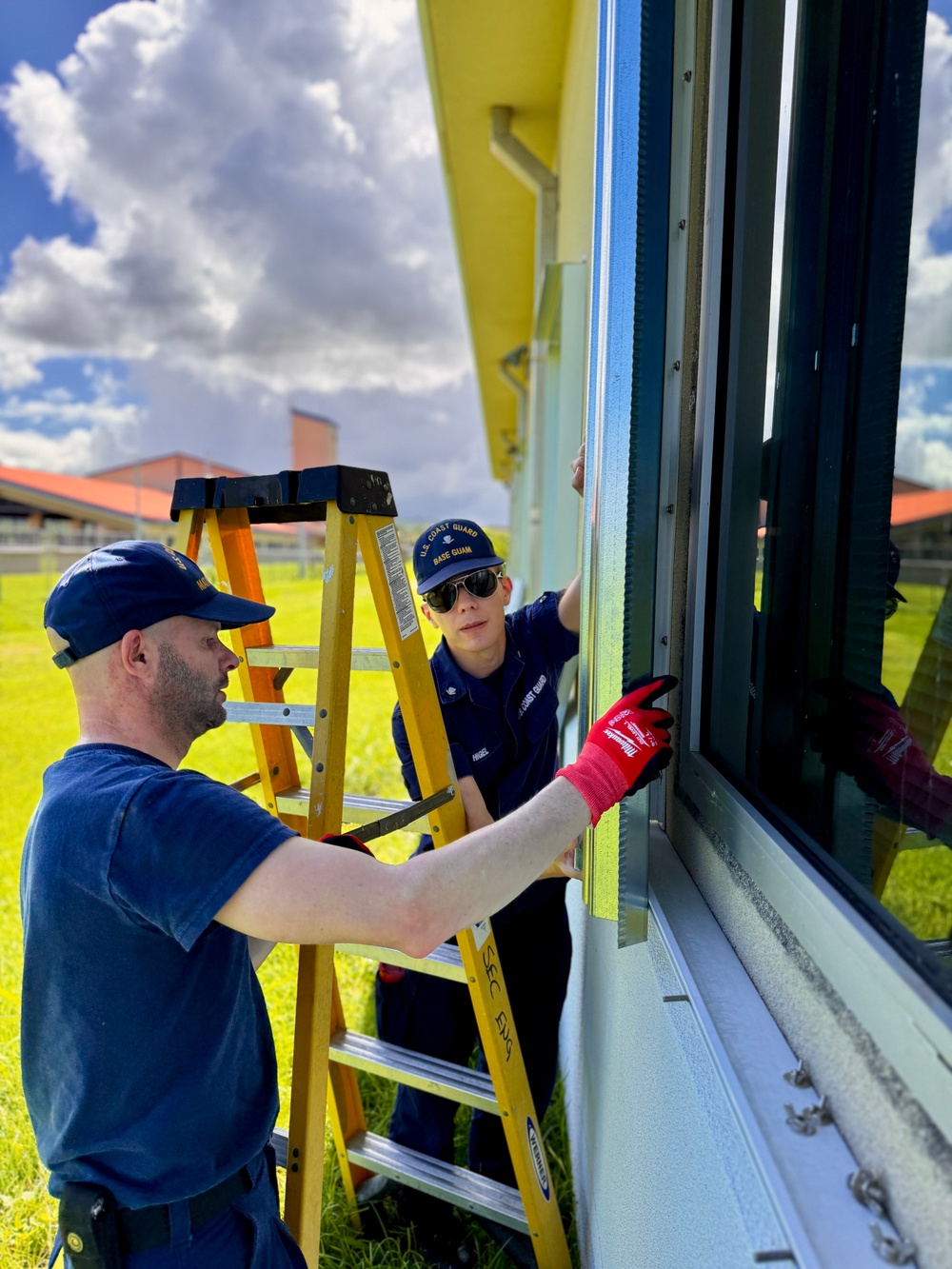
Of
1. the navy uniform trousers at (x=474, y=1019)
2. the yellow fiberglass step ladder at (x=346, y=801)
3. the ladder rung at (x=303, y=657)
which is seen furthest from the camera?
the navy uniform trousers at (x=474, y=1019)

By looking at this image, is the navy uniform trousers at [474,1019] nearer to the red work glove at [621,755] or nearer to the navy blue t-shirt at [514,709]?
the navy blue t-shirt at [514,709]

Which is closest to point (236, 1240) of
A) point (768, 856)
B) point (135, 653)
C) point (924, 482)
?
point (135, 653)

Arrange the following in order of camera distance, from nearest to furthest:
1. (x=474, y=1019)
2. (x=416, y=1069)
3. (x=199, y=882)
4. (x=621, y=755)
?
1. (x=199, y=882)
2. (x=621, y=755)
3. (x=416, y=1069)
4. (x=474, y=1019)

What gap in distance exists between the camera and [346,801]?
1891 millimetres

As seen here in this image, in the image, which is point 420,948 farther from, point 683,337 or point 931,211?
point 931,211

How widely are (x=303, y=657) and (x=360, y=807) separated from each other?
342 mm

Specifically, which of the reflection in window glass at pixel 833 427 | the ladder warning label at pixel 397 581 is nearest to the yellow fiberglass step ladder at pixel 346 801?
the ladder warning label at pixel 397 581

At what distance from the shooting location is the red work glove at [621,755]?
1302 millimetres

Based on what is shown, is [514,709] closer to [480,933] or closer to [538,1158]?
[480,933]

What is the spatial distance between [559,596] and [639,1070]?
4.27ft

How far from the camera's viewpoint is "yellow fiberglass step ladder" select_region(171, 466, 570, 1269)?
152 centimetres

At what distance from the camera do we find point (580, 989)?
2.51 metres

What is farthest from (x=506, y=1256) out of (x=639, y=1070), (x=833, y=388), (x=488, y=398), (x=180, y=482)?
(x=488, y=398)

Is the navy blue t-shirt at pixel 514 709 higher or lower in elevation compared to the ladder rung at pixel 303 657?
lower
